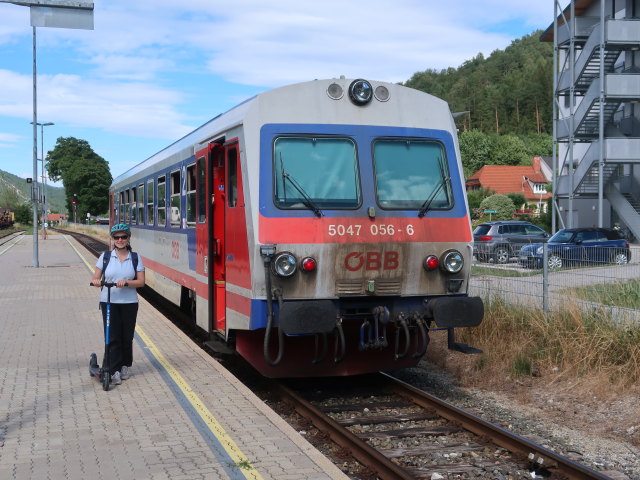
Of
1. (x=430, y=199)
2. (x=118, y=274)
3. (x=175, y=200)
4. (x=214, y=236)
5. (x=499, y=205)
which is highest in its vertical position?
(x=499, y=205)

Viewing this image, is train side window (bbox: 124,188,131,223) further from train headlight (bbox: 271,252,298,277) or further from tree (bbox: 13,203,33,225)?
tree (bbox: 13,203,33,225)

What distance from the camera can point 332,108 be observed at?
7875 millimetres

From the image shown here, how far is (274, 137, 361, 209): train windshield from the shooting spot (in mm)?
7516

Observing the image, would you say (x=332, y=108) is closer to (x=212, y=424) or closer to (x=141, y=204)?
(x=212, y=424)

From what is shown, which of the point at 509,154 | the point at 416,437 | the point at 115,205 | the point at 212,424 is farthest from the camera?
the point at 509,154

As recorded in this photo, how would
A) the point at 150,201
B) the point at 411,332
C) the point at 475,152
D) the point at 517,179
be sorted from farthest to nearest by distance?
the point at 475,152 → the point at 517,179 → the point at 150,201 → the point at 411,332

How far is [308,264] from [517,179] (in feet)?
303

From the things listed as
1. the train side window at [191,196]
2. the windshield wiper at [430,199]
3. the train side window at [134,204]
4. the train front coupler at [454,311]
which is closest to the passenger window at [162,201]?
the train side window at [191,196]

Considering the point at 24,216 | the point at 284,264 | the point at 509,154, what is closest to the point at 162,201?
the point at 284,264

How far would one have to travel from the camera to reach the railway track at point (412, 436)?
5.82 metres

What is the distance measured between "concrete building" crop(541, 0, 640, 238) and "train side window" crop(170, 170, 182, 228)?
24473mm

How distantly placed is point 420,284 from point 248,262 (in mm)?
1772

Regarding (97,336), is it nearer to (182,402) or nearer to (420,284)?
(182,402)

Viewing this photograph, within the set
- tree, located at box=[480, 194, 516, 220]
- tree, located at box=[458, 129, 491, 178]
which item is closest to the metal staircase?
tree, located at box=[480, 194, 516, 220]
